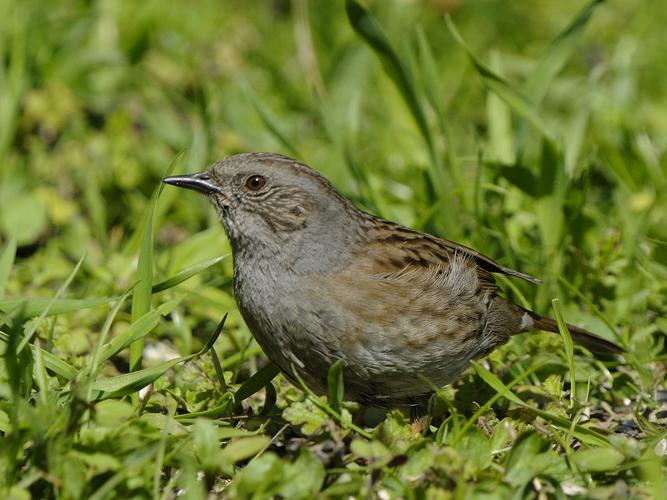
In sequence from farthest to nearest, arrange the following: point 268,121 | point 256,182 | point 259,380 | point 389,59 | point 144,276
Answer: point 268,121 < point 389,59 < point 256,182 < point 259,380 < point 144,276

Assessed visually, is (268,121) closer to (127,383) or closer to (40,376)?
(127,383)

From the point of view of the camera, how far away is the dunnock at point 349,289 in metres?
4.00

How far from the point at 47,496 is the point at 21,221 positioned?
2.87m

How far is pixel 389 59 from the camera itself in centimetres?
558

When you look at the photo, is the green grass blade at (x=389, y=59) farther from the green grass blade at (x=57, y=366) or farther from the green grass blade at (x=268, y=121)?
the green grass blade at (x=57, y=366)

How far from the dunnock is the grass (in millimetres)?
173

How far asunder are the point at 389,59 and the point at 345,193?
32.2 inches

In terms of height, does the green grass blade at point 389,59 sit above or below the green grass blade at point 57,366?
above

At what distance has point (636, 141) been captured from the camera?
6422mm

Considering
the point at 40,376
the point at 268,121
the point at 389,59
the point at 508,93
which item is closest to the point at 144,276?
the point at 40,376

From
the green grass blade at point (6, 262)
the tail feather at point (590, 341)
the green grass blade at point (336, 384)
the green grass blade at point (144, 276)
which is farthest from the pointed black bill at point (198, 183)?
the tail feather at point (590, 341)

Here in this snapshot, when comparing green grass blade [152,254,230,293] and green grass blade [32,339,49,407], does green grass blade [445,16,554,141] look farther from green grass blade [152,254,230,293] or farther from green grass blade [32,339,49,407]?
green grass blade [32,339,49,407]

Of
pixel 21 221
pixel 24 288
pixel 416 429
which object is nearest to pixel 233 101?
pixel 21 221

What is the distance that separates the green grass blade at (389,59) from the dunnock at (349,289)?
1.18 metres
